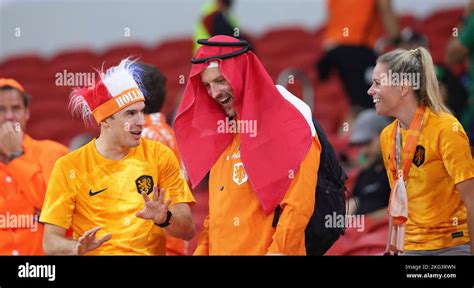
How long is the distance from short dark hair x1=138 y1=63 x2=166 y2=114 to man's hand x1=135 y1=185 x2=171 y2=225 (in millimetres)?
905

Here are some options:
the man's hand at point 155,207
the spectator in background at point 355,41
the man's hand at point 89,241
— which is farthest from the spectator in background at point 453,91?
the man's hand at point 89,241

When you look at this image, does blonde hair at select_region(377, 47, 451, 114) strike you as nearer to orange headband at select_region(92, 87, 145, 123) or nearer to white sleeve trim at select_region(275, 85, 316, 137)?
white sleeve trim at select_region(275, 85, 316, 137)

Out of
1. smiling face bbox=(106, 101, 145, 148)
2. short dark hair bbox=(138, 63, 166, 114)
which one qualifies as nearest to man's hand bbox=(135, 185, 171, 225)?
smiling face bbox=(106, 101, 145, 148)

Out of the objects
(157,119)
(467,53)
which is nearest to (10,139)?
(157,119)

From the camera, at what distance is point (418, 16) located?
1078 centimetres

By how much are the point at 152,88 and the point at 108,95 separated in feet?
1.98

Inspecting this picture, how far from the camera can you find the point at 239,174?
16.5 ft

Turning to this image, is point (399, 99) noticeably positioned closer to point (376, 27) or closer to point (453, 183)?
point (453, 183)

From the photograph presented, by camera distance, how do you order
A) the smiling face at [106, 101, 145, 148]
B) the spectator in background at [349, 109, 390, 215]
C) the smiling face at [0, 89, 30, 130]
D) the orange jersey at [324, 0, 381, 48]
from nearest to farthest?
the smiling face at [106, 101, 145, 148], the smiling face at [0, 89, 30, 130], the spectator in background at [349, 109, 390, 215], the orange jersey at [324, 0, 381, 48]

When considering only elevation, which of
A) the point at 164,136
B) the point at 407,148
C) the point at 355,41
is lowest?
the point at 407,148

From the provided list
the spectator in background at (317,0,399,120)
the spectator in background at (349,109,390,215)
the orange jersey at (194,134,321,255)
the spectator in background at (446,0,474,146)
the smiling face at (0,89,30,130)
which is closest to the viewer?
the orange jersey at (194,134,321,255)

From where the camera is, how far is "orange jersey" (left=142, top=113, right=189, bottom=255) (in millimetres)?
5680

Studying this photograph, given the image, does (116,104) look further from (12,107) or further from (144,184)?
(12,107)
